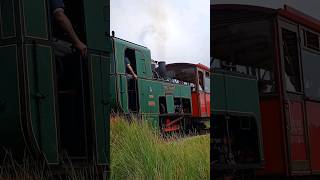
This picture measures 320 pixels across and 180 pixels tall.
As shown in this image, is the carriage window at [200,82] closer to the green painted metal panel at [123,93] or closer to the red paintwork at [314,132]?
the green painted metal panel at [123,93]

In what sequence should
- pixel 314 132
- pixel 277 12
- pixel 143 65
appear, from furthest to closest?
pixel 314 132 < pixel 277 12 < pixel 143 65

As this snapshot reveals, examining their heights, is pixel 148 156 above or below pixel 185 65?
below

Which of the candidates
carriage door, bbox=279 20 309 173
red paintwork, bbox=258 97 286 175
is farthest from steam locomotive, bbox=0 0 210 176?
carriage door, bbox=279 20 309 173

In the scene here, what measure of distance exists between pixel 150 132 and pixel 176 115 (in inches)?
5.9

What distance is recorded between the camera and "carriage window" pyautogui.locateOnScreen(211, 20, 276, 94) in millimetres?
1930

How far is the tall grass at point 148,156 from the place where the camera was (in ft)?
6.24

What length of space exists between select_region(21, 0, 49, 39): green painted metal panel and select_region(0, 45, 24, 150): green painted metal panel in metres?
0.09

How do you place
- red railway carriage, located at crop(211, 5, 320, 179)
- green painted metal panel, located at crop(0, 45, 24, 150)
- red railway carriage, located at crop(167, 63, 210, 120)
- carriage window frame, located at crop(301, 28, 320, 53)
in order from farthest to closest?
carriage window frame, located at crop(301, 28, 320, 53) < red railway carriage, located at crop(211, 5, 320, 179) < red railway carriage, located at crop(167, 63, 210, 120) < green painted metal panel, located at crop(0, 45, 24, 150)

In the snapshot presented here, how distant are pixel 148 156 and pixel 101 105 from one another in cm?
29

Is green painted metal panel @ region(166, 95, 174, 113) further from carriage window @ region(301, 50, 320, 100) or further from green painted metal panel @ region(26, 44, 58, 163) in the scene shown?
carriage window @ region(301, 50, 320, 100)

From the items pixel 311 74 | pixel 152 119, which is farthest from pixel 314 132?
pixel 152 119

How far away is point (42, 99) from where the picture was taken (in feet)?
5.93

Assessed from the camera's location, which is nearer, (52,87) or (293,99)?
(52,87)

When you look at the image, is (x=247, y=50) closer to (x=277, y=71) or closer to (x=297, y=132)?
(x=277, y=71)
